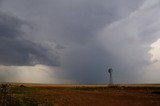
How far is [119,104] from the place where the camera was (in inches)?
1748

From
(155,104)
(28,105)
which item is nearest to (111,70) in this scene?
(155,104)

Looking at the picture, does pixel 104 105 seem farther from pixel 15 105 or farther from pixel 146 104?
pixel 15 105

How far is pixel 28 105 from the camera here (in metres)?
39.4

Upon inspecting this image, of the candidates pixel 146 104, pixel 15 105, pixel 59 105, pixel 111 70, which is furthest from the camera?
pixel 111 70

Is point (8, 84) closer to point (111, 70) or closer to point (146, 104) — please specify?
point (146, 104)

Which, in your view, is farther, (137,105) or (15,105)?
(137,105)

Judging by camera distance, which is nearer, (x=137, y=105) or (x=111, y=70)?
(x=137, y=105)

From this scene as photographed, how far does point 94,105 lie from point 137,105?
20.2 ft

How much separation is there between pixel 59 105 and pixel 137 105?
35.8ft

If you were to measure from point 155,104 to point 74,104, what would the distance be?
11.9 metres

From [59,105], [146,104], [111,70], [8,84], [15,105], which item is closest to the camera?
[8,84]

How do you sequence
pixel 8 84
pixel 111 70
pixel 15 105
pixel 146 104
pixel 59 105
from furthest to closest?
1. pixel 111 70
2. pixel 146 104
3. pixel 59 105
4. pixel 15 105
5. pixel 8 84

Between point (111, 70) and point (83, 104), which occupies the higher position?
point (111, 70)

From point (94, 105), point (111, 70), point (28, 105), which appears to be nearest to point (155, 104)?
point (94, 105)
